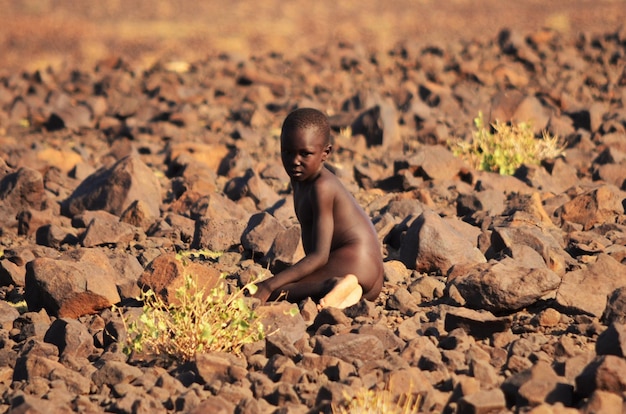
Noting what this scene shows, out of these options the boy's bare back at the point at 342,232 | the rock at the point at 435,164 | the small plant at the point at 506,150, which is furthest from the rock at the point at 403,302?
the small plant at the point at 506,150

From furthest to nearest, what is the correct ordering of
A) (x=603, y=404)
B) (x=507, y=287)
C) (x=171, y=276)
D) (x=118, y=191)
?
(x=118, y=191) < (x=171, y=276) < (x=507, y=287) < (x=603, y=404)

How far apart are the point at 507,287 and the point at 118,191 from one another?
4.07 m

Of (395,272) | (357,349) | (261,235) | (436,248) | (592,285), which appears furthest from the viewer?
(261,235)

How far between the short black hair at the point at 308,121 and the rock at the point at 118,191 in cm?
275

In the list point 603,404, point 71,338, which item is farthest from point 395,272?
point 603,404

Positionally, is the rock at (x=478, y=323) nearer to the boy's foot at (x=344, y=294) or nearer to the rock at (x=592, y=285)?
the rock at (x=592, y=285)

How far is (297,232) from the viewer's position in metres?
7.16

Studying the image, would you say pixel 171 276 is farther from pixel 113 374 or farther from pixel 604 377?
pixel 604 377

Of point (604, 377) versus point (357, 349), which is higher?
point (604, 377)

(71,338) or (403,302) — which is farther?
(403,302)

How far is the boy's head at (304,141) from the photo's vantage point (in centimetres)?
628

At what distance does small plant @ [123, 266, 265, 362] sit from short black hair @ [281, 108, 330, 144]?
1198mm

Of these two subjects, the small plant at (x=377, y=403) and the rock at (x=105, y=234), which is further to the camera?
the rock at (x=105, y=234)

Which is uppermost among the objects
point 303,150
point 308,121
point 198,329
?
point 308,121
